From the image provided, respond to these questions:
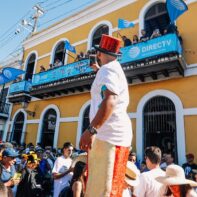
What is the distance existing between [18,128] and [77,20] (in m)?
8.10

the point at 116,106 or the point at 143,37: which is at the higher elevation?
the point at 143,37

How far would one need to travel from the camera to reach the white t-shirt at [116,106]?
1728mm

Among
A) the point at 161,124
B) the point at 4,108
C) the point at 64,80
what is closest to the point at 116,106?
the point at 161,124

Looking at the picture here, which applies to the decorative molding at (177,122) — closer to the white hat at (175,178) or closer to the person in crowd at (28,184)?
the person in crowd at (28,184)

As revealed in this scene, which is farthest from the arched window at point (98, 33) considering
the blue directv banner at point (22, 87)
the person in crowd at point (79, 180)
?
the person in crowd at point (79, 180)

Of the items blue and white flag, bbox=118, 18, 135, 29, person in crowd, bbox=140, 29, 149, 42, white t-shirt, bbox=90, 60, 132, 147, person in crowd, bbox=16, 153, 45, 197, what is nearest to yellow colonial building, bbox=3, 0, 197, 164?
person in crowd, bbox=140, 29, 149, 42

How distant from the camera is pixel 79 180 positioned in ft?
10.3

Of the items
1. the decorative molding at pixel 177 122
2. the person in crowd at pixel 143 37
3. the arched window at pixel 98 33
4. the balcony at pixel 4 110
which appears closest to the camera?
the decorative molding at pixel 177 122

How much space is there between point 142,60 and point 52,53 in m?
7.63

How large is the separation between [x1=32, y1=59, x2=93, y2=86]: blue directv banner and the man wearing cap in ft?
25.9

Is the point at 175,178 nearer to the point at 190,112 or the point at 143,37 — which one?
the point at 190,112

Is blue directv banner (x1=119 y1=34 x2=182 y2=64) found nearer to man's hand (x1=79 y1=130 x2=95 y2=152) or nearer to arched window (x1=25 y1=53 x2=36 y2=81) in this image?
man's hand (x1=79 y1=130 x2=95 y2=152)

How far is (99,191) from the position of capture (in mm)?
1575

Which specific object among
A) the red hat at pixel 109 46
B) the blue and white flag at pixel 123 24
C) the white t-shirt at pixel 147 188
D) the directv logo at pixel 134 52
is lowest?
the white t-shirt at pixel 147 188
